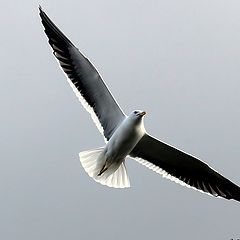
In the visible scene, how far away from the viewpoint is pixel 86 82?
1612 cm

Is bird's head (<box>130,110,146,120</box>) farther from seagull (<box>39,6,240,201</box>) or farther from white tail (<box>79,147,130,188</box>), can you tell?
white tail (<box>79,147,130,188</box>)

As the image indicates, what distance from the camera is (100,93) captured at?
16094 mm

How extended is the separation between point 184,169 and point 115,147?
1.11 meters

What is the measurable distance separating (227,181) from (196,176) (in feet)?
1.26

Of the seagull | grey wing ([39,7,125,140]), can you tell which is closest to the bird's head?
the seagull

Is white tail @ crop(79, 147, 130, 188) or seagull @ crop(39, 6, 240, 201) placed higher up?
seagull @ crop(39, 6, 240, 201)

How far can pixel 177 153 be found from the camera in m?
16.2

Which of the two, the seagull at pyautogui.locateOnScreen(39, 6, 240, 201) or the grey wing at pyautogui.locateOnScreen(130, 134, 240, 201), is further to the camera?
the grey wing at pyautogui.locateOnScreen(130, 134, 240, 201)

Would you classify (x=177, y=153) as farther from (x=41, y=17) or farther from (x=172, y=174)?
(x=41, y=17)

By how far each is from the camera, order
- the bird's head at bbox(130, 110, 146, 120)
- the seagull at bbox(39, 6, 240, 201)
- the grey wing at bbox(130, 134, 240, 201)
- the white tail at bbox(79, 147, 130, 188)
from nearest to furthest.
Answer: the bird's head at bbox(130, 110, 146, 120) → the seagull at bbox(39, 6, 240, 201) → the white tail at bbox(79, 147, 130, 188) → the grey wing at bbox(130, 134, 240, 201)

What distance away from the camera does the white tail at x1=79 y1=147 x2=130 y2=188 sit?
16.0m

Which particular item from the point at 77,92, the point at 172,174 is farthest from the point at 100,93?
the point at 172,174

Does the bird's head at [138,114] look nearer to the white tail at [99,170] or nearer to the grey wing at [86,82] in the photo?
the grey wing at [86,82]

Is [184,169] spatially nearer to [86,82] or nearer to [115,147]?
[115,147]
